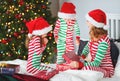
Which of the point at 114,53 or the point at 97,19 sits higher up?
the point at 97,19

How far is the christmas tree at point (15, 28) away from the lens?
352cm

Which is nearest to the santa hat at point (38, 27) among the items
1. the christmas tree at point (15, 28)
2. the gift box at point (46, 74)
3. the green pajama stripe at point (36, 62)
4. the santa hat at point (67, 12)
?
the green pajama stripe at point (36, 62)

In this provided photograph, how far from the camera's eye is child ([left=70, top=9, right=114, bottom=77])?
219 cm

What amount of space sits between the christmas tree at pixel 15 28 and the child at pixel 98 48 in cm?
132

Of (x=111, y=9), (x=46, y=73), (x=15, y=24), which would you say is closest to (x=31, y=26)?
(x=46, y=73)

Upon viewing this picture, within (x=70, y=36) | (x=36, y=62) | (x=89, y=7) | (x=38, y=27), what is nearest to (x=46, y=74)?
(x=36, y=62)

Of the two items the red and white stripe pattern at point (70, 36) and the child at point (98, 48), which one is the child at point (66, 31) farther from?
the child at point (98, 48)

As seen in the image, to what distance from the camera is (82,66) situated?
222 centimetres

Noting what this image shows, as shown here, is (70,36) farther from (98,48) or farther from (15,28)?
(15,28)

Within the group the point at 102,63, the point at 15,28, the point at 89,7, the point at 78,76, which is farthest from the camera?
the point at 89,7

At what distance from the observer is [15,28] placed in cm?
352

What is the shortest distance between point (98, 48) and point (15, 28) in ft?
5.13

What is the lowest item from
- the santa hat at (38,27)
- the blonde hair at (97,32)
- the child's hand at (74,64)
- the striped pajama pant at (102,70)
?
the striped pajama pant at (102,70)

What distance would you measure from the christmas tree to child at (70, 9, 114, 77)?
4.32 feet
